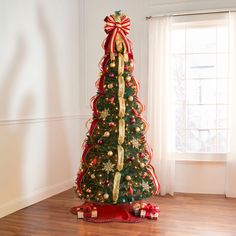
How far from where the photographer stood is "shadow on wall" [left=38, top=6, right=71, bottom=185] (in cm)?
437

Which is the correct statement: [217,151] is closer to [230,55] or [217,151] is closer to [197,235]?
[230,55]

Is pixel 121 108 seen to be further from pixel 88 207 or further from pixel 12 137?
pixel 12 137

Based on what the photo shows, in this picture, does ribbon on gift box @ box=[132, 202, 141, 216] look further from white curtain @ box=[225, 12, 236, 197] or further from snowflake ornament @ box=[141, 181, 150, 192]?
white curtain @ box=[225, 12, 236, 197]

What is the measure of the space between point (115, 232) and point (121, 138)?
90 centimetres

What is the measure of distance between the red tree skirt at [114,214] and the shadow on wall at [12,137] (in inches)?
35.4

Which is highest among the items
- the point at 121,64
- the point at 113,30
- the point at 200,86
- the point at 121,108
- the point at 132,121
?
the point at 113,30

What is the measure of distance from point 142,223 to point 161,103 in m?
1.74

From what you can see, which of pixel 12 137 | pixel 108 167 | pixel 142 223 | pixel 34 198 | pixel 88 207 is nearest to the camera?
pixel 142 223

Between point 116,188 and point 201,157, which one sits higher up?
point 201,157

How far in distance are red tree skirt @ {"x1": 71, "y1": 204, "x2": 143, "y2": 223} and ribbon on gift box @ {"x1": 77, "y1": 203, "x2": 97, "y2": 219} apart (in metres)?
0.05

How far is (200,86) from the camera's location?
4.65 metres

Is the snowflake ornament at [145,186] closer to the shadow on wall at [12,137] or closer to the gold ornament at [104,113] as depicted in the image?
the gold ornament at [104,113]

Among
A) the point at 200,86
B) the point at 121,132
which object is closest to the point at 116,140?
the point at 121,132

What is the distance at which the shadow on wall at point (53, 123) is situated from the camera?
14.3 feet
